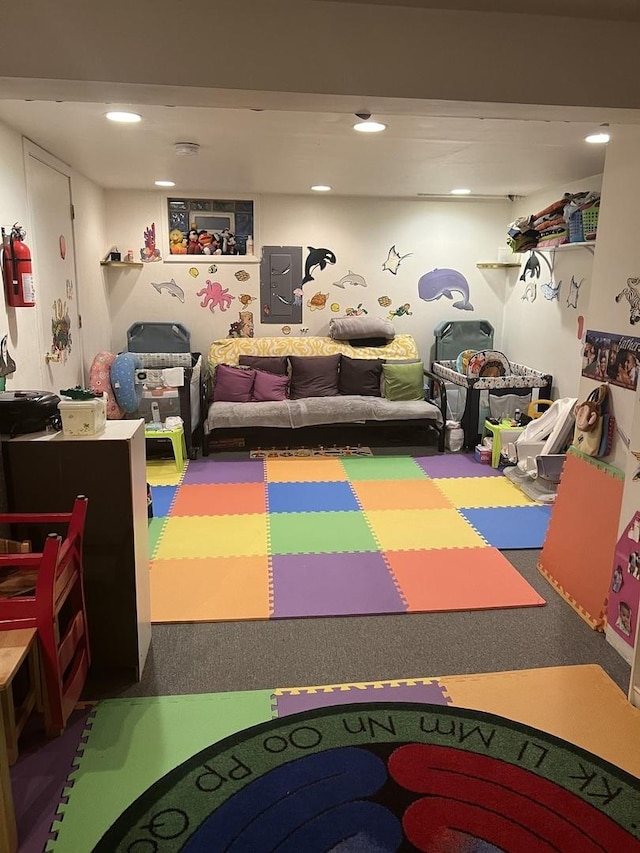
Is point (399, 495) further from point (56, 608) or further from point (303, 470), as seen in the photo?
point (56, 608)

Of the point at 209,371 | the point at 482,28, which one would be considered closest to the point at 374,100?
the point at 482,28

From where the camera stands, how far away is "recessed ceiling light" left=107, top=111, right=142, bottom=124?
3209 millimetres

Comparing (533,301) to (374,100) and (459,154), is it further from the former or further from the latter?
(374,100)

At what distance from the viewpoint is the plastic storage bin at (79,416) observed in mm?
2344

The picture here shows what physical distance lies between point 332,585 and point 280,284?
3807mm

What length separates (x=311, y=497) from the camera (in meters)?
4.53

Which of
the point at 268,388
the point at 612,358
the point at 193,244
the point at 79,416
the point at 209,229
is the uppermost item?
the point at 209,229

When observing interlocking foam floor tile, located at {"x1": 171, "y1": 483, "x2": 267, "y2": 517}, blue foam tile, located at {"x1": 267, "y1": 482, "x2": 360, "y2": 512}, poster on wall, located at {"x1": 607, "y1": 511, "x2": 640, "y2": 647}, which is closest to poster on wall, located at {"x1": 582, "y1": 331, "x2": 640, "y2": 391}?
poster on wall, located at {"x1": 607, "y1": 511, "x2": 640, "y2": 647}

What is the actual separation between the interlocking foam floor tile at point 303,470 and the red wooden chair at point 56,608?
2648 millimetres

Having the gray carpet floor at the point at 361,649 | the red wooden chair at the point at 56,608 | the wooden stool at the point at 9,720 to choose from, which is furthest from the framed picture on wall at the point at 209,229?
the wooden stool at the point at 9,720

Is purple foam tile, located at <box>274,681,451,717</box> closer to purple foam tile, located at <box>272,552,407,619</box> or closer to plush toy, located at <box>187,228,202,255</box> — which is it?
purple foam tile, located at <box>272,552,407,619</box>

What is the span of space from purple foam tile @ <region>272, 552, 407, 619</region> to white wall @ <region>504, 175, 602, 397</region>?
2.75 meters

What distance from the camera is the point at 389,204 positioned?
6.32 m

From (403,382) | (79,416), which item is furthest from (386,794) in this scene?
(403,382)
